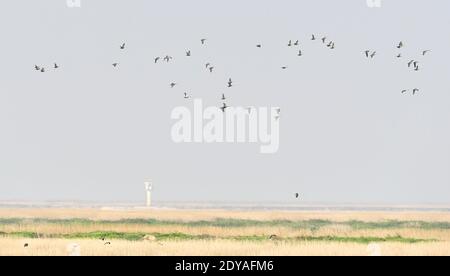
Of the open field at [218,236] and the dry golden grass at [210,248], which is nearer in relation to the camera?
the dry golden grass at [210,248]

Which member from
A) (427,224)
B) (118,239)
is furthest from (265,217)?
(118,239)

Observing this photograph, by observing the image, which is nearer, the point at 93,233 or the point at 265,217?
the point at 93,233

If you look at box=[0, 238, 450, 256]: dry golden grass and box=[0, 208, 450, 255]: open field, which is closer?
box=[0, 238, 450, 256]: dry golden grass

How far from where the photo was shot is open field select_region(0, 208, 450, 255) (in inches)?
1911

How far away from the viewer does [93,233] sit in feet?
197

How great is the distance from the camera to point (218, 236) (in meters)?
59.6

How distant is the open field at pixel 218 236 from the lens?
48.5 metres

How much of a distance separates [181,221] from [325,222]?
9.64 metres
